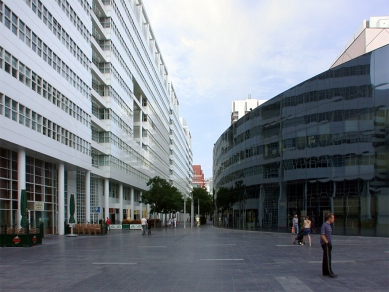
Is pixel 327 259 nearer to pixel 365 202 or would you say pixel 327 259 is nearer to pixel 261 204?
pixel 365 202

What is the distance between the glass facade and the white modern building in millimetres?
18509

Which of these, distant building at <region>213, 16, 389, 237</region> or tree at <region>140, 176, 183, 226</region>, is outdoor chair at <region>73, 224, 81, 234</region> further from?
tree at <region>140, 176, 183, 226</region>

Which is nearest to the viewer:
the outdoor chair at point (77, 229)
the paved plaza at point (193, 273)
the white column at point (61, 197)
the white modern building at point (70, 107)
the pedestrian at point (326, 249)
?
the paved plaza at point (193, 273)

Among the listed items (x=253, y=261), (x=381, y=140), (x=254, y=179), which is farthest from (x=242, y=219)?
(x=253, y=261)

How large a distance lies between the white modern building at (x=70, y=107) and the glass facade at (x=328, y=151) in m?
18.5

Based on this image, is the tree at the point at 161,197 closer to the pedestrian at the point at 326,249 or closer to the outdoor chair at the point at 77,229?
the outdoor chair at the point at 77,229

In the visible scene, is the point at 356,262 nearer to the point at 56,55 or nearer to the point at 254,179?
the point at 56,55

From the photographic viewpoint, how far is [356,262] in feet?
52.1

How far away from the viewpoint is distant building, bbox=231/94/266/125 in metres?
142

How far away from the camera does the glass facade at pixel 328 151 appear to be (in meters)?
36.0

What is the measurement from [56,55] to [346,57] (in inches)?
1274

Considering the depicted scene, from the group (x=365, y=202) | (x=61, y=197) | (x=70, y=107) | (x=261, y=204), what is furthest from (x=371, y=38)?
(x=61, y=197)

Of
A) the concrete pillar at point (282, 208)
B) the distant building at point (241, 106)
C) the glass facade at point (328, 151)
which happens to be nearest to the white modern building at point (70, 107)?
the glass facade at point (328, 151)

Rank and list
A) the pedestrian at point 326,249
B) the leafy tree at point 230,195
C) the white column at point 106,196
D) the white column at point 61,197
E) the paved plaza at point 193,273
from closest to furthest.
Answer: the paved plaza at point 193,273, the pedestrian at point 326,249, the white column at point 61,197, the white column at point 106,196, the leafy tree at point 230,195
